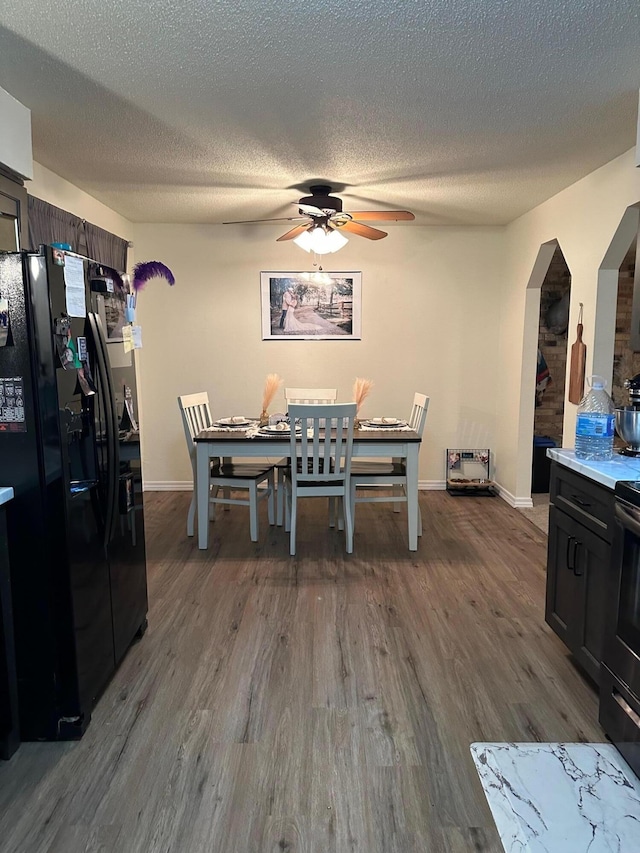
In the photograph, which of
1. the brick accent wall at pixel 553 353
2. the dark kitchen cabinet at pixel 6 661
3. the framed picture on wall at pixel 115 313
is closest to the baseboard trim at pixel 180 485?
the brick accent wall at pixel 553 353

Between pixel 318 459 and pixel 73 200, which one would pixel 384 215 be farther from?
pixel 73 200

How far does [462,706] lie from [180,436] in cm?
393

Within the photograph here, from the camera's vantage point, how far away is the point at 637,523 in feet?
6.10

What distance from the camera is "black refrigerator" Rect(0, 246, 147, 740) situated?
1875mm

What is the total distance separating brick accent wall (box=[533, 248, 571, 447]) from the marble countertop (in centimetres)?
321

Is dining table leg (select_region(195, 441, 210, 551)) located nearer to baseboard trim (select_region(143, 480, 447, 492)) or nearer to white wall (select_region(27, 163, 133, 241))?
baseboard trim (select_region(143, 480, 447, 492))

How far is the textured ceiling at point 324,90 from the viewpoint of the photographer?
6.24 feet

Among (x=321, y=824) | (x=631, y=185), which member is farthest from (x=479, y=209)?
(x=321, y=824)

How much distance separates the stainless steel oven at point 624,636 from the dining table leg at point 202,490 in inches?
102

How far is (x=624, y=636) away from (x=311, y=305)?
13.3ft

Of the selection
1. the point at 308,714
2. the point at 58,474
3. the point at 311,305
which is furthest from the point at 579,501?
the point at 311,305

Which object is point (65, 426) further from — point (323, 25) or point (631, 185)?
point (631, 185)

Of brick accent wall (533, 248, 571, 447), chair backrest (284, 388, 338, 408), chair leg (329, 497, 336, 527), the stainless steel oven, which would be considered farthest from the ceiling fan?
the stainless steel oven

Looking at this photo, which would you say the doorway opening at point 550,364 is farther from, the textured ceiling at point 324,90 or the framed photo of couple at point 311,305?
the framed photo of couple at point 311,305
